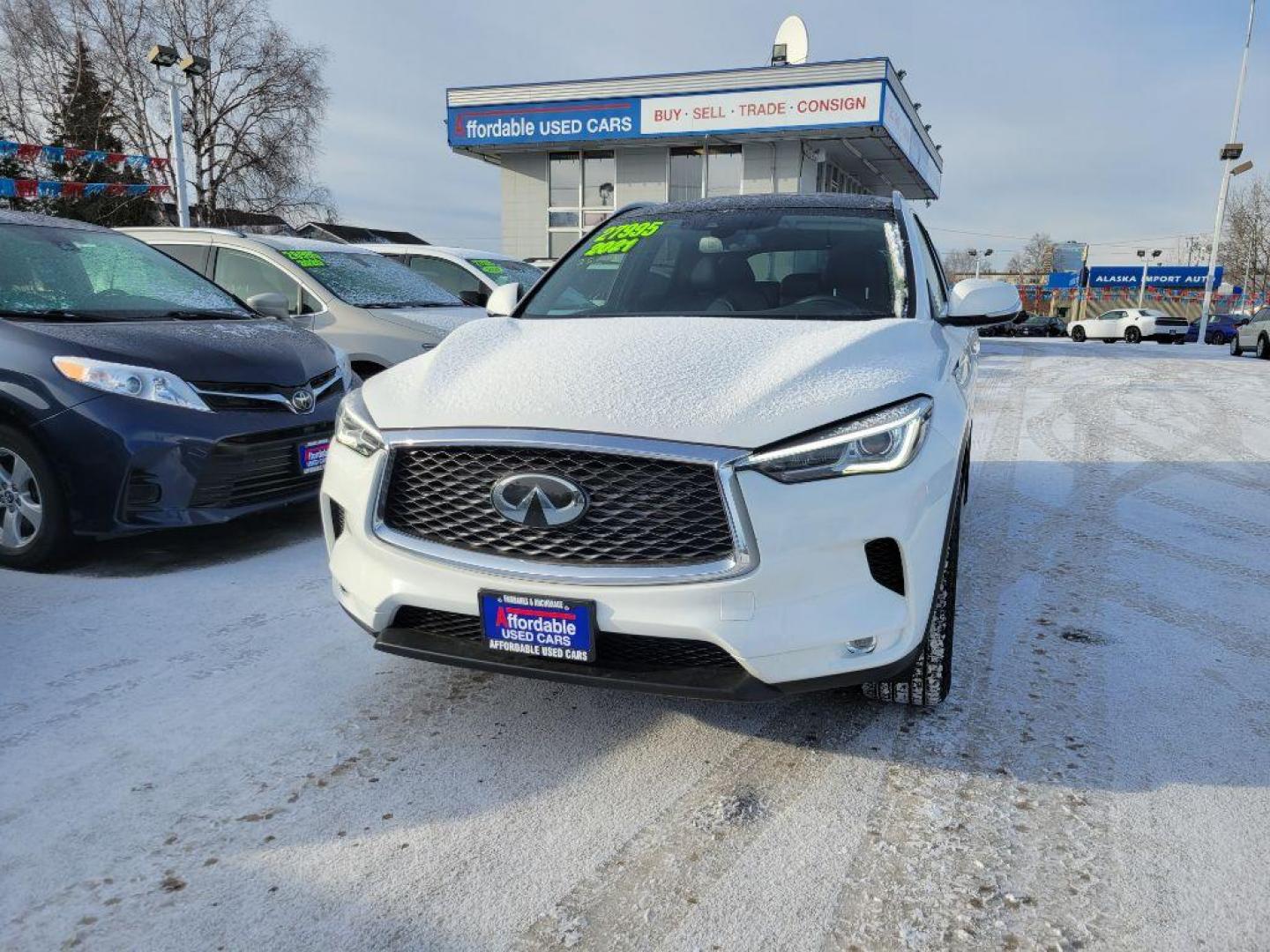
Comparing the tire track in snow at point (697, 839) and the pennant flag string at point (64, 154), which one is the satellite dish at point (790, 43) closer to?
the pennant flag string at point (64, 154)

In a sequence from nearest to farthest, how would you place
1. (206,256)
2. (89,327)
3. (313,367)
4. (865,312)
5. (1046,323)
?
(865,312) < (89,327) < (313,367) < (206,256) < (1046,323)

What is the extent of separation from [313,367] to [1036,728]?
12.5 feet

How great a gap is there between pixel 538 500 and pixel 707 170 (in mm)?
23906

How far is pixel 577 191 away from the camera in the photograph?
25.9 m

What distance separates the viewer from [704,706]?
8.77 feet

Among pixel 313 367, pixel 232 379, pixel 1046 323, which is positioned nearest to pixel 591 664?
pixel 232 379

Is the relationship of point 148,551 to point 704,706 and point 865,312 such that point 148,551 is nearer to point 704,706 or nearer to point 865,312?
point 704,706

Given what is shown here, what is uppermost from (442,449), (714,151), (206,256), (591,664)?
(714,151)

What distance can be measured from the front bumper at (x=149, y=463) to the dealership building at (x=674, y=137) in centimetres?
1983

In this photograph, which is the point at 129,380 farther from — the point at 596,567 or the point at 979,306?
the point at 979,306

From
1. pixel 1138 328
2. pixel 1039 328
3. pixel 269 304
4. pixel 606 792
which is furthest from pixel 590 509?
pixel 1039 328

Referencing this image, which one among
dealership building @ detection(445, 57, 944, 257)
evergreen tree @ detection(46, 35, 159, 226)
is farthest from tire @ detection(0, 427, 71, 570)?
evergreen tree @ detection(46, 35, 159, 226)

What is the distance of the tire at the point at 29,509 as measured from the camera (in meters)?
3.73

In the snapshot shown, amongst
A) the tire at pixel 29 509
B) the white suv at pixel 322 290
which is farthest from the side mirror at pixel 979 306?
the white suv at pixel 322 290
